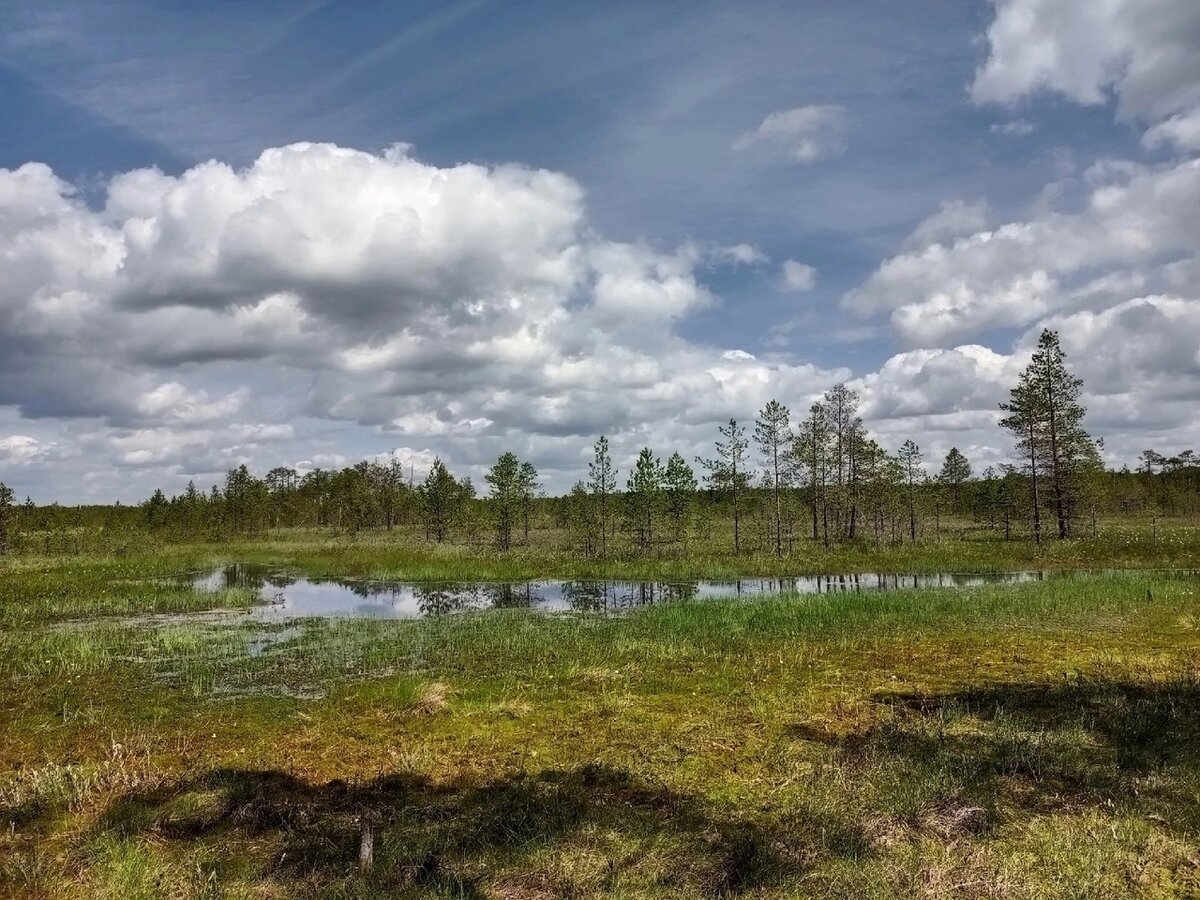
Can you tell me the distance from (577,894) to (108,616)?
28.7 metres

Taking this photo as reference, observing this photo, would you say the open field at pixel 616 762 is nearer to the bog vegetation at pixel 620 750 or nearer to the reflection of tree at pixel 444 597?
the bog vegetation at pixel 620 750

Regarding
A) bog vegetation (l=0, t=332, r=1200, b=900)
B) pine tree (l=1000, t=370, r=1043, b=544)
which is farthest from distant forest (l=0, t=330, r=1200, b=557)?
bog vegetation (l=0, t=332, r=1200, b=900)

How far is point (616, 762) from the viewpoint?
9555 mm

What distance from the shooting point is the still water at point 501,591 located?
31016 mm

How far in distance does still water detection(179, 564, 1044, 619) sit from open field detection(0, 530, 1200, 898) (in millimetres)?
10450

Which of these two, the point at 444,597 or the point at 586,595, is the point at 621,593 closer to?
the point at 586,595

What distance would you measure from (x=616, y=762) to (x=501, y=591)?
30476 mm

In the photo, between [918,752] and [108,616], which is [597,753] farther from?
[108,616]

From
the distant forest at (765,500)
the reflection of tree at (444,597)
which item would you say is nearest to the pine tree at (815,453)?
the distant forest at (765,500)

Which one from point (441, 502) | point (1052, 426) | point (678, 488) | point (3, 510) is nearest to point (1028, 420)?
point (1052, 426)

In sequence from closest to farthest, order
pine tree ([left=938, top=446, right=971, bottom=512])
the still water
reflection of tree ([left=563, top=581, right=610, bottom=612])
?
reflection of tree ([left=563, top=581, right=610, bottom=612]) → the still water → pine tree ([left=938, top=446, right=971, bottom=512])

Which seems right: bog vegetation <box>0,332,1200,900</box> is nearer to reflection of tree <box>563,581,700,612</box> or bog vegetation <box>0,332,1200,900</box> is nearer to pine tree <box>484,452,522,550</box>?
reflection of tree <box>563,581,700,612</box>

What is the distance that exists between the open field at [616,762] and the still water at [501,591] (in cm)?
1045

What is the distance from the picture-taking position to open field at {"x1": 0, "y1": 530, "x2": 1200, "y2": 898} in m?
6.52
